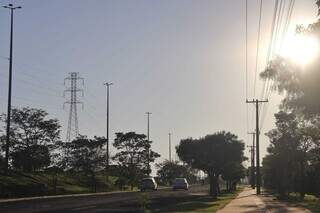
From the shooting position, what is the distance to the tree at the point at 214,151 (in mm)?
52844

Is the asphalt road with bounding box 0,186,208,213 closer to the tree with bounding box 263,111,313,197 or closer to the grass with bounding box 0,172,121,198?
the grass with bounding box 0,172,121,198

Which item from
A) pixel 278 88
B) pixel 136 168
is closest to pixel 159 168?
pixel 136 168

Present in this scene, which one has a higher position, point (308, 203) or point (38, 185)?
point (38, 185)

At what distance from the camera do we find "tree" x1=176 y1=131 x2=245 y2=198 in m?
52.8

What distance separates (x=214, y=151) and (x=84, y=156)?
3542 centimetres

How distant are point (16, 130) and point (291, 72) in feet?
184

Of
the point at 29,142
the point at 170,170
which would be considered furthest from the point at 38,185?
the point at 170,170

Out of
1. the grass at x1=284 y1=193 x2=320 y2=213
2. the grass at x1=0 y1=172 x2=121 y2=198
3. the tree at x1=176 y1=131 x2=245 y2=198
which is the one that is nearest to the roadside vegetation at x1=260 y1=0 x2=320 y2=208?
the grass at x1=284 y1=193 x2=320 y2=213

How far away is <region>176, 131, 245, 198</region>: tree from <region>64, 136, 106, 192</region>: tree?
31.5 m

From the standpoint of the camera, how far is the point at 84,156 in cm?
8519

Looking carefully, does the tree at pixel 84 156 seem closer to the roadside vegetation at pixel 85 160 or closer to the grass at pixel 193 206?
the roadside vegetation at pixel 85 160

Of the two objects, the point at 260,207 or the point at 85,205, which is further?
the point at 85,205

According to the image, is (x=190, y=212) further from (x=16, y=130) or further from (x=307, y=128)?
(x=16, y=130)

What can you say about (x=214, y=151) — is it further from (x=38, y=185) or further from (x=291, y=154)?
(x=38, y=185)
